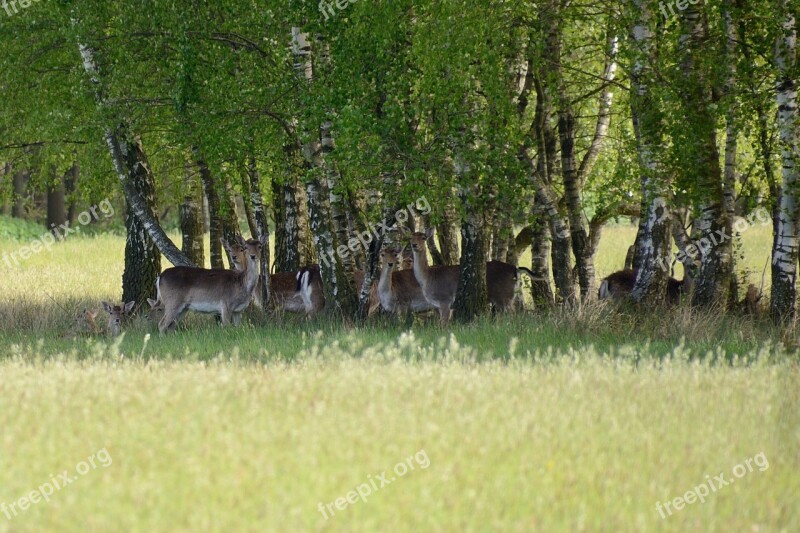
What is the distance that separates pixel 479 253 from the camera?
16422 mm

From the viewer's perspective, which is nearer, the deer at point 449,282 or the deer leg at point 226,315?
the deer leg at point 226,315

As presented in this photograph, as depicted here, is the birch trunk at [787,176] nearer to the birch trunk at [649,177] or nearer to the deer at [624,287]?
the birch trunk at [649,177]

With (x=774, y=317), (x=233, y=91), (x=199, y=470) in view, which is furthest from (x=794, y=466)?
(x=233, y=91)

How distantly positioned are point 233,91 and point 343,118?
269cm

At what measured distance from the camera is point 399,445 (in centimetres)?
780

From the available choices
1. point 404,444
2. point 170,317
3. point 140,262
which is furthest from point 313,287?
point 404,444

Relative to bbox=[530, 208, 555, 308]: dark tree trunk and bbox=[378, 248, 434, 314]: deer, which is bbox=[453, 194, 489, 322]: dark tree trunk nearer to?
bbox=[378, 248, 434, 314]: deer

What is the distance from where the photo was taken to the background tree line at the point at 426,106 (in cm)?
1482

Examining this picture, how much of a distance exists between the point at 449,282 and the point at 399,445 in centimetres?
1069

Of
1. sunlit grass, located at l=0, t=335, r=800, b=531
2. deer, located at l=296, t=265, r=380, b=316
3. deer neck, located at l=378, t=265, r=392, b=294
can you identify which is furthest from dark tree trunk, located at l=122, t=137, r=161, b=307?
sunlit grass, located at l=0, t=335, r=800, b=531

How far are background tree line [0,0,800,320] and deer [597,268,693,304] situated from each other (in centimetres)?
48

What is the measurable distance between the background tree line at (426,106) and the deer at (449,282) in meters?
0.75

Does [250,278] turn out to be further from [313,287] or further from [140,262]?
[140,262]

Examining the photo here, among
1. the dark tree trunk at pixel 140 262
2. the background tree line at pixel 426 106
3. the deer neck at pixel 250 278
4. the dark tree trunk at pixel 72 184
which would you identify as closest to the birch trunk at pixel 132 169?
the background tree line at pixel 426 106
